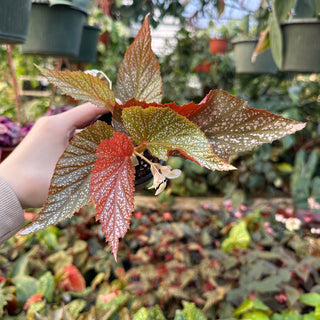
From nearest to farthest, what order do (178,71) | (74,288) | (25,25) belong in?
1. (25,25)
2. (74,288)
3. (178,71)

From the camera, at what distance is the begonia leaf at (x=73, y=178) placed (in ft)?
0.94

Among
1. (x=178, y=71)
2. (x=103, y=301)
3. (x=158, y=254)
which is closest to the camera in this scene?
(x=103, y=301)

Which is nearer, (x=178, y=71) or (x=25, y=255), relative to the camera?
(x=25, y=255)

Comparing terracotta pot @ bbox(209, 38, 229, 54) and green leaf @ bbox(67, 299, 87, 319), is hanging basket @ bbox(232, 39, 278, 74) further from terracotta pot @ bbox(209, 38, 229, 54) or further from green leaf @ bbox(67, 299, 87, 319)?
green leaf @ bbox(67, 299, 87, 319)

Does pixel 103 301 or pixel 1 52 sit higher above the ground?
pixel 1 52

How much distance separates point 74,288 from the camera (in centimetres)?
142

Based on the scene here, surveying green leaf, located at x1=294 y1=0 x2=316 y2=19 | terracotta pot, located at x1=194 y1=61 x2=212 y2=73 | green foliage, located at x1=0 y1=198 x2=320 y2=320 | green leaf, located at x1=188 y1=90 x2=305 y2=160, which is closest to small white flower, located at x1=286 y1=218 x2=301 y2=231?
green foliage, located at x1=0 y1=198 x2=320 y2=320

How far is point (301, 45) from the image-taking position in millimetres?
1222

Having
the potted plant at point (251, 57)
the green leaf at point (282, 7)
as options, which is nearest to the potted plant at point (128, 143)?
the green leaf at point (282, 7)

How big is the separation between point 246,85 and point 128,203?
2.76 m

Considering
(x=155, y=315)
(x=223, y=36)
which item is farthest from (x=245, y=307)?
(x=223, y=36)

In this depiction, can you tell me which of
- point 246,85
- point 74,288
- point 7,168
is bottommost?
point 74,288

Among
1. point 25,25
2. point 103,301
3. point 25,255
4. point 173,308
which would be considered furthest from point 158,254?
point 25,25

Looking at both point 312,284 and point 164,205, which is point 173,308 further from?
point 164,205
